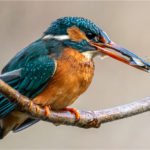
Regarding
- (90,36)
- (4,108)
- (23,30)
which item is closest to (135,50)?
(23,30)

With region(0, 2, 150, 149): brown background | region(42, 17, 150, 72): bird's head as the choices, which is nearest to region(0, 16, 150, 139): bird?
region(42, 17, 150, 72): bird's head

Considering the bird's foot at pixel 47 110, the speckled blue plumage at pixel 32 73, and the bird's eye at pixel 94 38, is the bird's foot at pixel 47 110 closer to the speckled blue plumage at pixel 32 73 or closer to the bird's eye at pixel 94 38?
the speckled blue plumage at pixel 32 73

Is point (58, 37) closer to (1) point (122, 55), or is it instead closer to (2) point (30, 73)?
(2) point (30, 73)

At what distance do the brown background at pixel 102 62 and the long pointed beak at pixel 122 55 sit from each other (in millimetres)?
1806

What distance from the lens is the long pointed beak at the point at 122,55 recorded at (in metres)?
3.04

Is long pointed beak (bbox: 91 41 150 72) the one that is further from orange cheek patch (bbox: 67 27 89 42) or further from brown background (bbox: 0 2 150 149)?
brown background (bbox: 0 2 150 149)

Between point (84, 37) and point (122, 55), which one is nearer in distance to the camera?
point (122, 55)

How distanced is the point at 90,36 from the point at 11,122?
3.03ft

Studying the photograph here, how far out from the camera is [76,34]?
3.38m

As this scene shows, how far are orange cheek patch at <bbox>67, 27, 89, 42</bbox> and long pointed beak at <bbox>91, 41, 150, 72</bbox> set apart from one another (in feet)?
0.32

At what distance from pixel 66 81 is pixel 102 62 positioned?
2.17m

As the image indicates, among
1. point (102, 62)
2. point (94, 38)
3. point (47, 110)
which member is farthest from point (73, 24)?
point (102, 62)

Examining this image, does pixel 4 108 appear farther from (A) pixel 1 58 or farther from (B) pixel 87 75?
(A) pixel 1 58

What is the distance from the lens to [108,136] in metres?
5.05
